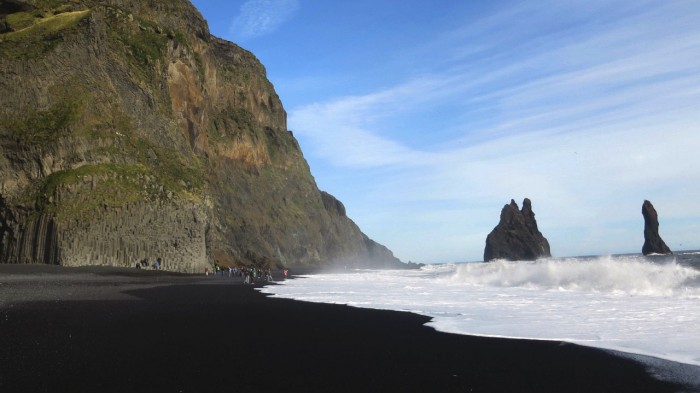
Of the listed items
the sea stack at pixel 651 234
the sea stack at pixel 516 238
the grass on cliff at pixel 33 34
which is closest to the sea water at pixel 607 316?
the grass on cliff at pixel 33 34

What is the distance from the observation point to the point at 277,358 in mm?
8961

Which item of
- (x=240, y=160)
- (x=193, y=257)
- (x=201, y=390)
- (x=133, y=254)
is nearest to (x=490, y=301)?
(x=201, y=390)

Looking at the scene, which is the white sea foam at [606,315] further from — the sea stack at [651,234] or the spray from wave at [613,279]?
the sea stack at [651,234]

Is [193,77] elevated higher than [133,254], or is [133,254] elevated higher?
[193,77]

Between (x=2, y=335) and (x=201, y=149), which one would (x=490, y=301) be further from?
(x=201, y=149)

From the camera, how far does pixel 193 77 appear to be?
250ft

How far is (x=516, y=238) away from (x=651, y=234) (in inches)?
1442

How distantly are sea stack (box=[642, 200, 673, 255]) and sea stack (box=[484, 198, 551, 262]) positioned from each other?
29.9 metres

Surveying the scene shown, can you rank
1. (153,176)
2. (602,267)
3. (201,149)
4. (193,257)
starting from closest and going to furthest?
1. (602,267)
2. (153,176)
3. (193,257)
4. (201,149)

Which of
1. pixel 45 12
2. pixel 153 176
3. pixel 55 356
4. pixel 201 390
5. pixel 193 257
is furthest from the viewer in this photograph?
pixel 45 12

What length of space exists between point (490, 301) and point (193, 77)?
220 ft

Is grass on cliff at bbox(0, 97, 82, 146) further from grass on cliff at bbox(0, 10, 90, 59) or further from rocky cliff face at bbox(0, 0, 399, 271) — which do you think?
grass on cliff at bbox(0, 10, 90, 59)

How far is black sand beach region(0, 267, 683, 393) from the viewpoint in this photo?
704 centimetres

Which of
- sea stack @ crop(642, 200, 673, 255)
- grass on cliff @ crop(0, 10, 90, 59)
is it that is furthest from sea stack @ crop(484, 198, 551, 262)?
grass on cliff @ crop(0, 10, 90, 59)
